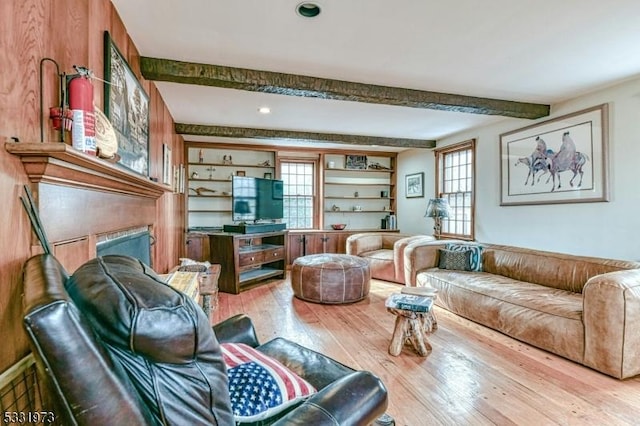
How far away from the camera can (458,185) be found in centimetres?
541

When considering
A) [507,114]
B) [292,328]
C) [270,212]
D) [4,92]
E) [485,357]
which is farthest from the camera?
[270,212]

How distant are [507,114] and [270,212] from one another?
11.7 ft

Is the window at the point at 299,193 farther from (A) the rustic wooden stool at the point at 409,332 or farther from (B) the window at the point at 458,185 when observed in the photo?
(A) the rustic wooden stool at the point at 409,332

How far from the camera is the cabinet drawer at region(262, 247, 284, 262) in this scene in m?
5.05

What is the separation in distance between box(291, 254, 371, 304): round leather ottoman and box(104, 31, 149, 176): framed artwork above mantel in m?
2.18

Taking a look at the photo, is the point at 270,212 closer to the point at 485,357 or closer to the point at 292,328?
the point at 292,328

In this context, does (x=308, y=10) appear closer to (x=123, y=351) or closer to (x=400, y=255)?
(x=123, y=351)

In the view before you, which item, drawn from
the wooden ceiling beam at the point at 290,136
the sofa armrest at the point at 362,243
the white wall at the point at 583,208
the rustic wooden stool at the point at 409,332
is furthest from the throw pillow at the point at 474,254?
the wooden ceiling beam at the point at 290,136

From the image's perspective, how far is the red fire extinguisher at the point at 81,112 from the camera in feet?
Answer: 4.32

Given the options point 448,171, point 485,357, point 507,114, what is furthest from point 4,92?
point 448,171

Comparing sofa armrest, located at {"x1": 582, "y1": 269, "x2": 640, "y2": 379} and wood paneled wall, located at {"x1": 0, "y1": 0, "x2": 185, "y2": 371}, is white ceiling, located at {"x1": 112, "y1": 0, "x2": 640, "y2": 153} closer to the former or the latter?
wood paneled wall, located at {"x1": 0, "y1": 0, "x2": 185, "y2": 371}

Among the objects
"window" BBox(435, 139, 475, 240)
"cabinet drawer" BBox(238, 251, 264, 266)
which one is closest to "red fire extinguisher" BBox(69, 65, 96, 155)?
"cabinet drawer" BBox(238, 251, 264, 266)

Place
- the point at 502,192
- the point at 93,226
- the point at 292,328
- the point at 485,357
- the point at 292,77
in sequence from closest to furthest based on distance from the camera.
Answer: the point at 93,226
the point at 485,357
the point at 292,77
the point at 292,328
the point at 502,192

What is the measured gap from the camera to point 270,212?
17.8 feet
